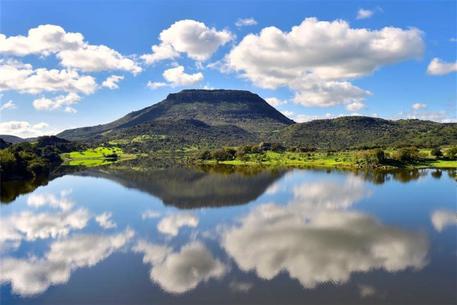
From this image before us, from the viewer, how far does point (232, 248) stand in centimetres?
4075

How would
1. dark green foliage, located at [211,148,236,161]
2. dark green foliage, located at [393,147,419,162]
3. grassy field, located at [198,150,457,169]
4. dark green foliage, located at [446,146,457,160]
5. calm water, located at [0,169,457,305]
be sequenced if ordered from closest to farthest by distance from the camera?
1. calm water, located at [0,169,457,305]
2. grassy field, located at [198,150,457,169]
3. dark green foliage, located at [393,147,419,162]
4. dark green foliage, located at [446,146,457,160]
5. dark green foliage, located at [211,148,236,161]

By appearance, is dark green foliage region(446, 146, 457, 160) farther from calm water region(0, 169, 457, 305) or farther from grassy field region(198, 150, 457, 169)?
calm water region(0, 169, 457, 305)

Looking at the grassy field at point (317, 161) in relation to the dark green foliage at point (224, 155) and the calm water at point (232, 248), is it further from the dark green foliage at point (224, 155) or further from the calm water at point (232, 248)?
the calm water at point (232, 248)

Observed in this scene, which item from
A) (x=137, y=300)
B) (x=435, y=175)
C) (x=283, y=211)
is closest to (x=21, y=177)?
(x=283, y=211)

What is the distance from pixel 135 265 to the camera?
36031 millimetres

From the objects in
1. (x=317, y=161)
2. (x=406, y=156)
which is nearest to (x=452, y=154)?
(x=406, y=156)

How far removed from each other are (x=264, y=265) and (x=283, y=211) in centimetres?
2634

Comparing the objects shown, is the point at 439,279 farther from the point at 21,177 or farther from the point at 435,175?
the point at 21,177

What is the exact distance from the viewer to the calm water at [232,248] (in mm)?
29438

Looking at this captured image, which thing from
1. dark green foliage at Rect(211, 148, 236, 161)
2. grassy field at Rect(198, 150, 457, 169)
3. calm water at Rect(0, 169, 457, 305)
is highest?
dark green foliage at Rect(211, 148, 236, 161)

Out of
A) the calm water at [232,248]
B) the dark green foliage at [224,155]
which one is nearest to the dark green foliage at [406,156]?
the calm water at [232,248]

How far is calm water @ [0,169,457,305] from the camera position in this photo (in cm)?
2944

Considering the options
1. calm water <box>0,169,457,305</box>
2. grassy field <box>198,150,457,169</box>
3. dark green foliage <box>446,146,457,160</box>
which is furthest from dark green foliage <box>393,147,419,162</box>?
calm water <box>0,169,457,305</box>

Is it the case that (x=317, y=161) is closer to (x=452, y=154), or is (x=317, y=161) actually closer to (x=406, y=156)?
(x=406, y=156)
